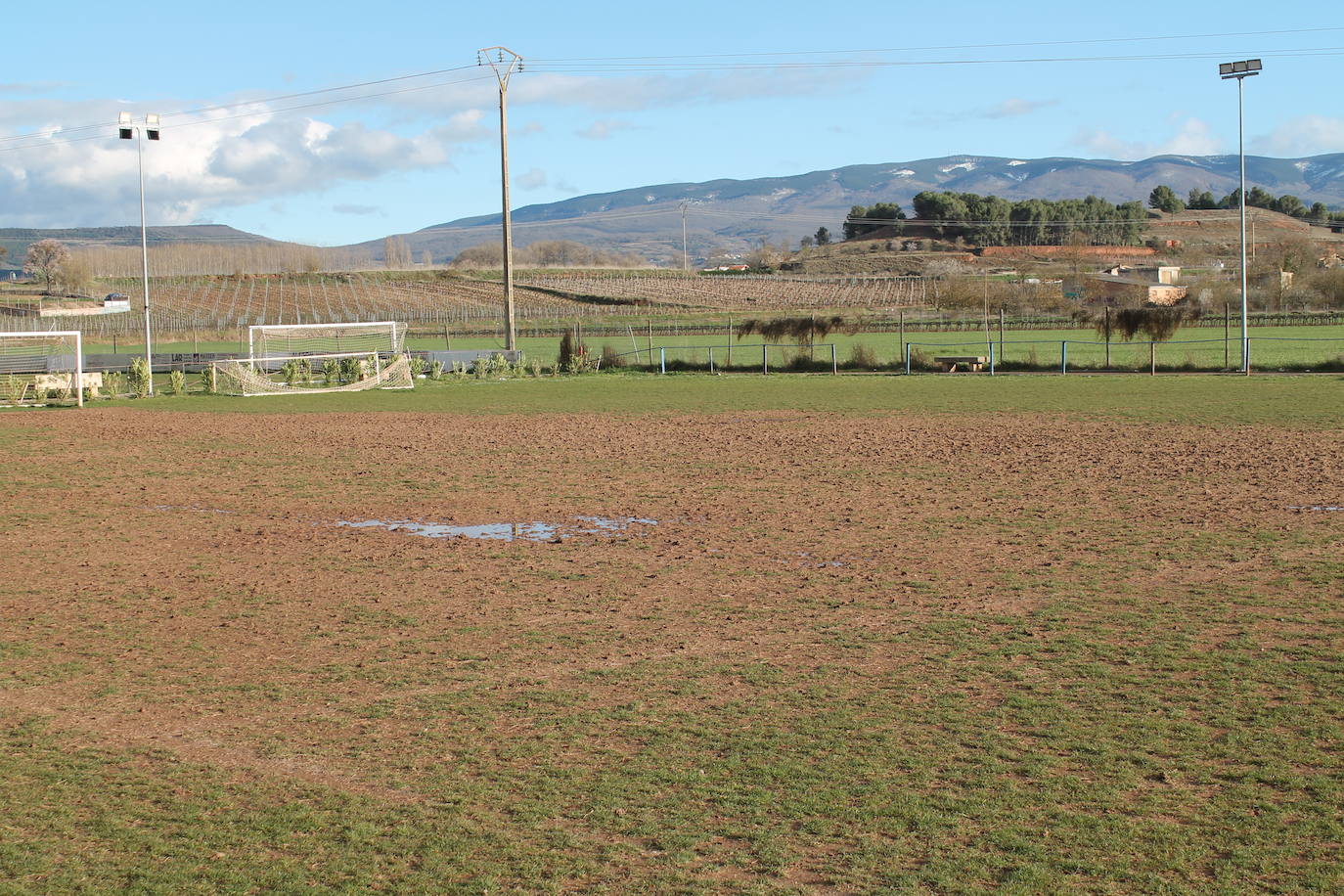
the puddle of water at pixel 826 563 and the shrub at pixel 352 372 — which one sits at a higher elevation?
the shrub at pixel 352 372

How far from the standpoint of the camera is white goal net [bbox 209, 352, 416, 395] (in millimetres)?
37281

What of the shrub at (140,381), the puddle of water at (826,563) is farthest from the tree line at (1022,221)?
the puddle of water at (826,563)

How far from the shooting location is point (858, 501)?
1430 centimetres

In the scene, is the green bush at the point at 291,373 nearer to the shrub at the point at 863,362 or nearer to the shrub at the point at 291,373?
the shrub at the point at 291,373

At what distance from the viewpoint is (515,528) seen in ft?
42.9

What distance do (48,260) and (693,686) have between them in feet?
564

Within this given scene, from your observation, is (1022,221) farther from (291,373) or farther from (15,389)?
(15,389)

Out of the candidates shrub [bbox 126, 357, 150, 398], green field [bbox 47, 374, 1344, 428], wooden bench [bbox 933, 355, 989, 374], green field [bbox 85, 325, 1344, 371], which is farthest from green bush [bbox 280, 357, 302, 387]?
wooden bench [bbox 933, 355, 989, 374]

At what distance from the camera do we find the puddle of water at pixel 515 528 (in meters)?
12.7

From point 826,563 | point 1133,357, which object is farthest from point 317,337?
point 826,563

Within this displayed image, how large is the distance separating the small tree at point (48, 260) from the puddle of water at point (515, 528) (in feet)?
433

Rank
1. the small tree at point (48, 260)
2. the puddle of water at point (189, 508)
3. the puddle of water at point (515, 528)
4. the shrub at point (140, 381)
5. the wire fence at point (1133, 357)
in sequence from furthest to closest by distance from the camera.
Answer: the small tree at point (48, 260), the wire fence at point (1133, 357), the shrub at point (140, 381), the puddle of water at point (189, 508), the puddle of water at point (515, 528)

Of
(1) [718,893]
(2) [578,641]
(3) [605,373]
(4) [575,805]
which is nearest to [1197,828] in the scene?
(1) [718,893]

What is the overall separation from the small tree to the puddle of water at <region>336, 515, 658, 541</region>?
13192 centimetres
